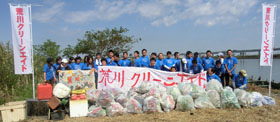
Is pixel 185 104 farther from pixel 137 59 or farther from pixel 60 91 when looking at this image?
pixel 60 91

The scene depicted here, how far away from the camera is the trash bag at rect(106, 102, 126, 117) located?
448 cm

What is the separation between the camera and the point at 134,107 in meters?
4.60

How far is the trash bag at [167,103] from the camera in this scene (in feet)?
15.5

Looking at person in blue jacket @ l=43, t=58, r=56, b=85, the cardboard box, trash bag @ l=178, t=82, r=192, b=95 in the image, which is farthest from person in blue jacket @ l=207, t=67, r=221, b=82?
the cardboard box

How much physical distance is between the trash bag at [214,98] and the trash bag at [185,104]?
61 centimetres

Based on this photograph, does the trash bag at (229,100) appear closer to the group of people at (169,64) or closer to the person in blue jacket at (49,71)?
the group of people at (169,64)

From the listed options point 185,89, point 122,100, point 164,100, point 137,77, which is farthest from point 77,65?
point 185,89

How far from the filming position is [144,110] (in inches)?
183

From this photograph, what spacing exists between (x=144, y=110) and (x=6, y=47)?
6.83 m

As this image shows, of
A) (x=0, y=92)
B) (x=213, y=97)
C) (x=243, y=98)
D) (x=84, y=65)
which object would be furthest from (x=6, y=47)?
(x=243, y=98)

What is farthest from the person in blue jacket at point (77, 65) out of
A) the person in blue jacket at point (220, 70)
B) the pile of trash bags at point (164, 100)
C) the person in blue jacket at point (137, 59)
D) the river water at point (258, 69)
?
the river water at point (258, 69)

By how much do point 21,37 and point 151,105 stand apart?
12.6 ft

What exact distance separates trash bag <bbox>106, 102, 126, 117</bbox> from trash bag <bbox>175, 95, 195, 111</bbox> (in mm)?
1407

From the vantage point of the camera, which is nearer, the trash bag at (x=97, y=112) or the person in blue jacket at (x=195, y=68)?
the trash bag at (x=97, y=112)
